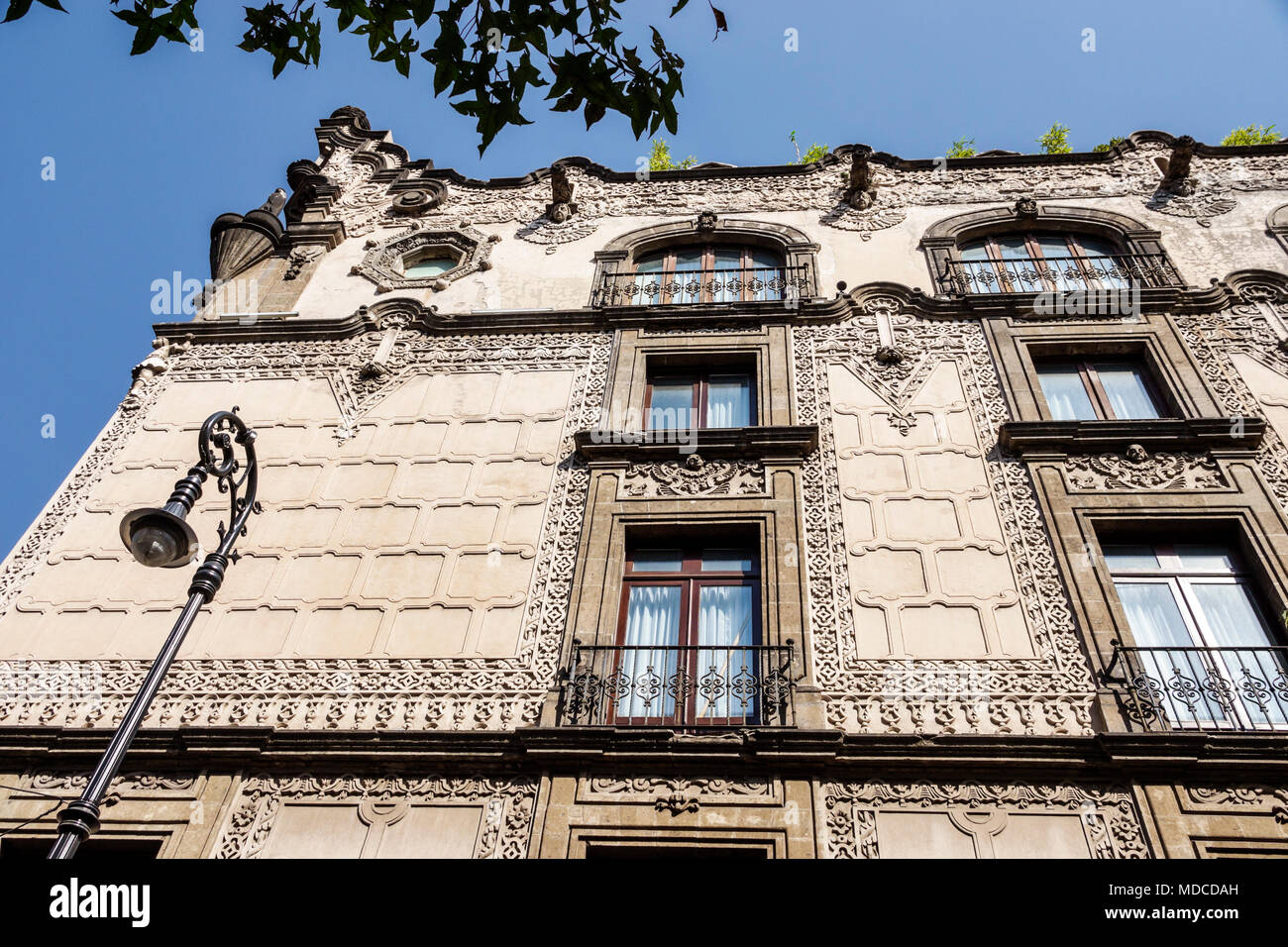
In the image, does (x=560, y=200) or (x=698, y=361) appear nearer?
(x=698, y=361)

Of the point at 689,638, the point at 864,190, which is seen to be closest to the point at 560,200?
the point at 864,190

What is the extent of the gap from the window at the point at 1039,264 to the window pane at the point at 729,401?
3516mm

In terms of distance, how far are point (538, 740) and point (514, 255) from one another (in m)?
9.40

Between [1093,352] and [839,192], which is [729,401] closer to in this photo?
[1093,352]

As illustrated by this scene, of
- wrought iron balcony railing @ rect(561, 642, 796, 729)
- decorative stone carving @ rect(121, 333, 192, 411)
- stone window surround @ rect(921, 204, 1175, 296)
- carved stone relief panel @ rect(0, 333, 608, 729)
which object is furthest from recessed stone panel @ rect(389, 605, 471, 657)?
stone window surround @ rect(921, 204, 1175, 296)

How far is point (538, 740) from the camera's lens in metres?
8.09

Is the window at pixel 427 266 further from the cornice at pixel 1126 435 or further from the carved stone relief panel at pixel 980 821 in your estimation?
the carved stone relief panel at pixel 980 821

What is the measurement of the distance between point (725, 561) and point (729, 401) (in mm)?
2963

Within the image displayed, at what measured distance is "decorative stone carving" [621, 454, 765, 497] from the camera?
10.8 m

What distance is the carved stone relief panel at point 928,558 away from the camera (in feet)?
27.8

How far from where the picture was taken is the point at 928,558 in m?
9.76

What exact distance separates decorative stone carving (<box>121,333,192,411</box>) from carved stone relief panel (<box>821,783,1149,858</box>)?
9.91 m

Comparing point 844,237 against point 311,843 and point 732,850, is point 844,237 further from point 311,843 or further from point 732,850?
point 311,843

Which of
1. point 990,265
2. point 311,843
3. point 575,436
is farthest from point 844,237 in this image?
point 311,843
